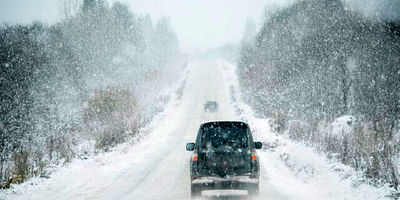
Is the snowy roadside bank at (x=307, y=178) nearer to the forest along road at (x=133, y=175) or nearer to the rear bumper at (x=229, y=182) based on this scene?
the rear bumper at (x=229, y=182)

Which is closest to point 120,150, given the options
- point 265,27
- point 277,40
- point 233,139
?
point 233,139

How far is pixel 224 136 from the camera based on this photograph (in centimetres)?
849

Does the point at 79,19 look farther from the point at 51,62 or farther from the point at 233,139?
the point at 233,139

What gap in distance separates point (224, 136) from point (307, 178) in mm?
3704

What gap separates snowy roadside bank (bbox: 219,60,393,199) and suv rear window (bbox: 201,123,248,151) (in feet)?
5.64

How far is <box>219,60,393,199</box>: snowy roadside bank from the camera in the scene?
8.27 m

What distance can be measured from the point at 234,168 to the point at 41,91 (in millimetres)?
28919

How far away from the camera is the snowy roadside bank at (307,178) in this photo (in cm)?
827

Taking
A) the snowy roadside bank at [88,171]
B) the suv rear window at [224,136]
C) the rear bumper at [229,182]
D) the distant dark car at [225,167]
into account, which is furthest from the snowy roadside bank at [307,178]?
the snowy roadside bank at [88,171]

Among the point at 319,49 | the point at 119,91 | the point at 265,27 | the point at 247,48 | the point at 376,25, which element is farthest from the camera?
the point at 247,48

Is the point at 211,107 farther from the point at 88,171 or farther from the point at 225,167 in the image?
the point at 225,167

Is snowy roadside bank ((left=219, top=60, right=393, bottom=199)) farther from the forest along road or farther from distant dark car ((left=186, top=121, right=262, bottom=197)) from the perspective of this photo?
the forest along road

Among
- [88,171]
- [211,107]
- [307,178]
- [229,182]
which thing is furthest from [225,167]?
[211,107]

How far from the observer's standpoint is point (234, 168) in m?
8.12
